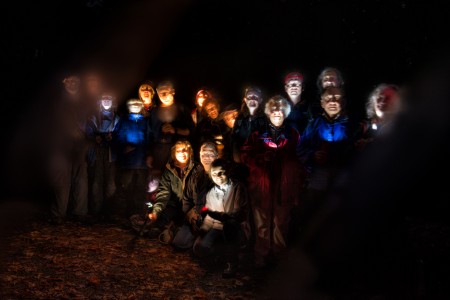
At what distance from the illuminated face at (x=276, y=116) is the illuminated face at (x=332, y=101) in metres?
0.64

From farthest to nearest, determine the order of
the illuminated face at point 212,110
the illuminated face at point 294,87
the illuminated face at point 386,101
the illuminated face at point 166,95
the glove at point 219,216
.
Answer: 1. the illuminated face at point 212,110
2. the illuminated face at point 166,95
3. the illuminated face at point 294,87
4. the glove at point 219,216
5. the illuminated face at point 386,101

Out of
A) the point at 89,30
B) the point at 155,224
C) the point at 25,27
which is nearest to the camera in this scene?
the point at 155,224

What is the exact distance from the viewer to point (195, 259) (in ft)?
17.7

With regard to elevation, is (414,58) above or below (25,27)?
below

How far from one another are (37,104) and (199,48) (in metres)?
8.92

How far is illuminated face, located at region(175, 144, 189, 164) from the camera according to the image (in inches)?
240

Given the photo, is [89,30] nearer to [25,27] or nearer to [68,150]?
[25,27]

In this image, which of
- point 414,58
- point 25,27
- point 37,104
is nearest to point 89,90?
point 37,104

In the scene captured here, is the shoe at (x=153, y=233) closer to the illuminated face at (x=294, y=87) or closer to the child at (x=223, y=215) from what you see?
the child at (x=223, y=215)

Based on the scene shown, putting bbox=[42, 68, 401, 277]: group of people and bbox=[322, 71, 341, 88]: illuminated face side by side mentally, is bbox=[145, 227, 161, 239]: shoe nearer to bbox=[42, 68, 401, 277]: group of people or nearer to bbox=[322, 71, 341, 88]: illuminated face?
bbox=[42, 68, 401, 277]: group of people

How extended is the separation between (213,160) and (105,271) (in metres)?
2.24

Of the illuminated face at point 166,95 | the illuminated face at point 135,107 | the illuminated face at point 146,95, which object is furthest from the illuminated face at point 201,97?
the illuminated face at point 135,107

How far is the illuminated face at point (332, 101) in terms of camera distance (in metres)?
5.11

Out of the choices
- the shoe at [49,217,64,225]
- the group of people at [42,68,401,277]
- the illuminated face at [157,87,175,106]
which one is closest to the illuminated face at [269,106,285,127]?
the group of people at [42,68,401,277]
